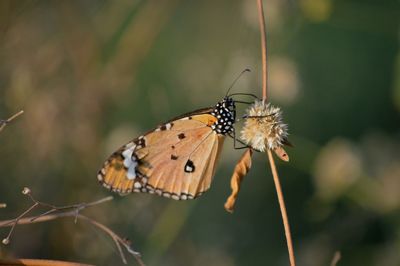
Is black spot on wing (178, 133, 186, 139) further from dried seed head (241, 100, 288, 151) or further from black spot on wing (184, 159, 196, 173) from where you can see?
dried seed head (241, 100, 288, 151)

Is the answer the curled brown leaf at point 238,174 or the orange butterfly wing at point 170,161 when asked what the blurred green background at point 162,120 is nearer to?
the orange butterfly wing at point 170,161

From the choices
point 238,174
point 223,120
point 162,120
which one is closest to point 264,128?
point 238,174

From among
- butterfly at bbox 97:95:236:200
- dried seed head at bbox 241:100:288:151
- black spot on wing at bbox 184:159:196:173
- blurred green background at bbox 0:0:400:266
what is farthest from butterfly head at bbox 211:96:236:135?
blurred green background at bbox 0:0:400:266

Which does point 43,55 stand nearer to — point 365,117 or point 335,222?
point 335,222

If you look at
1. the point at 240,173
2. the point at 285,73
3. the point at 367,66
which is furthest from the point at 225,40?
the point at 240,173

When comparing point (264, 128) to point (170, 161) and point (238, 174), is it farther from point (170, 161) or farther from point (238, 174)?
point (170, 161)

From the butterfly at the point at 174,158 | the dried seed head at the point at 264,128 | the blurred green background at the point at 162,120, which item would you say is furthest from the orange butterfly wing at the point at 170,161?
the blurred green background at the point at 162,120

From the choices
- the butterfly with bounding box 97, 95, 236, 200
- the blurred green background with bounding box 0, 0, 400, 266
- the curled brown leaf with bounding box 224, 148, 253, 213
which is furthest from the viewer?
the blurred green background with bounding box 0, 0, 400, 266

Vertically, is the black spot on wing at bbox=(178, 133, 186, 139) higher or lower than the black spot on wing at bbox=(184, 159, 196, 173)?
higher
